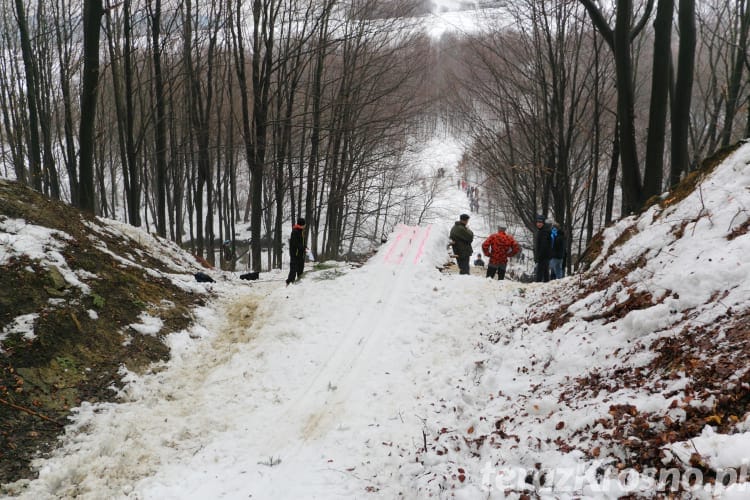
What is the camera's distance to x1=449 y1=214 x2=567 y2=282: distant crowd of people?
37.4 feet

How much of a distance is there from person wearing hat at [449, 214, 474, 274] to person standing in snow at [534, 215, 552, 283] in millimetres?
2024

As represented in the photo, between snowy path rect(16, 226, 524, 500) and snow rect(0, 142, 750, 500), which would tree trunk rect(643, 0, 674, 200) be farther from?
snowy path rect(16, 226, 524, 500)

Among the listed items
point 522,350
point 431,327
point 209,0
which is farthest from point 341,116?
point 522,350

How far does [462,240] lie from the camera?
43.3 ft

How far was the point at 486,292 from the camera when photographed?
32.0 ft

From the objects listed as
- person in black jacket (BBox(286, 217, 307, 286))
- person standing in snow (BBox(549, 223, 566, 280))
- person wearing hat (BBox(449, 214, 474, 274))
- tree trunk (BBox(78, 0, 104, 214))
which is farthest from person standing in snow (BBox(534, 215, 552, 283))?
tree trunk (BBox(78, 0, 104, 214))

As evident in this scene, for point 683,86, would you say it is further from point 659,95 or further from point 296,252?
point 296,252

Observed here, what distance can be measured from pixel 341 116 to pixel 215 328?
1159 centimetres

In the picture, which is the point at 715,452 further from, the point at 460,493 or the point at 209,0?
the point at 209,0

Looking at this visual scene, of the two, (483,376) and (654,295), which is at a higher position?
(654,295)

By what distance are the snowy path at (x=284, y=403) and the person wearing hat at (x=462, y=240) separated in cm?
299

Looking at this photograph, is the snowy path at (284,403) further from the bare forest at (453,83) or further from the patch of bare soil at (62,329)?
the bare forest at (453,83)

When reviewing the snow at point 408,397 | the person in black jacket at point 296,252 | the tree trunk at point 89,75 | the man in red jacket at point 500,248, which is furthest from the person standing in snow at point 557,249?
the tree trunk at point 89,75

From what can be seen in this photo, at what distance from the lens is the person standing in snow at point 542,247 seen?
1132cm
